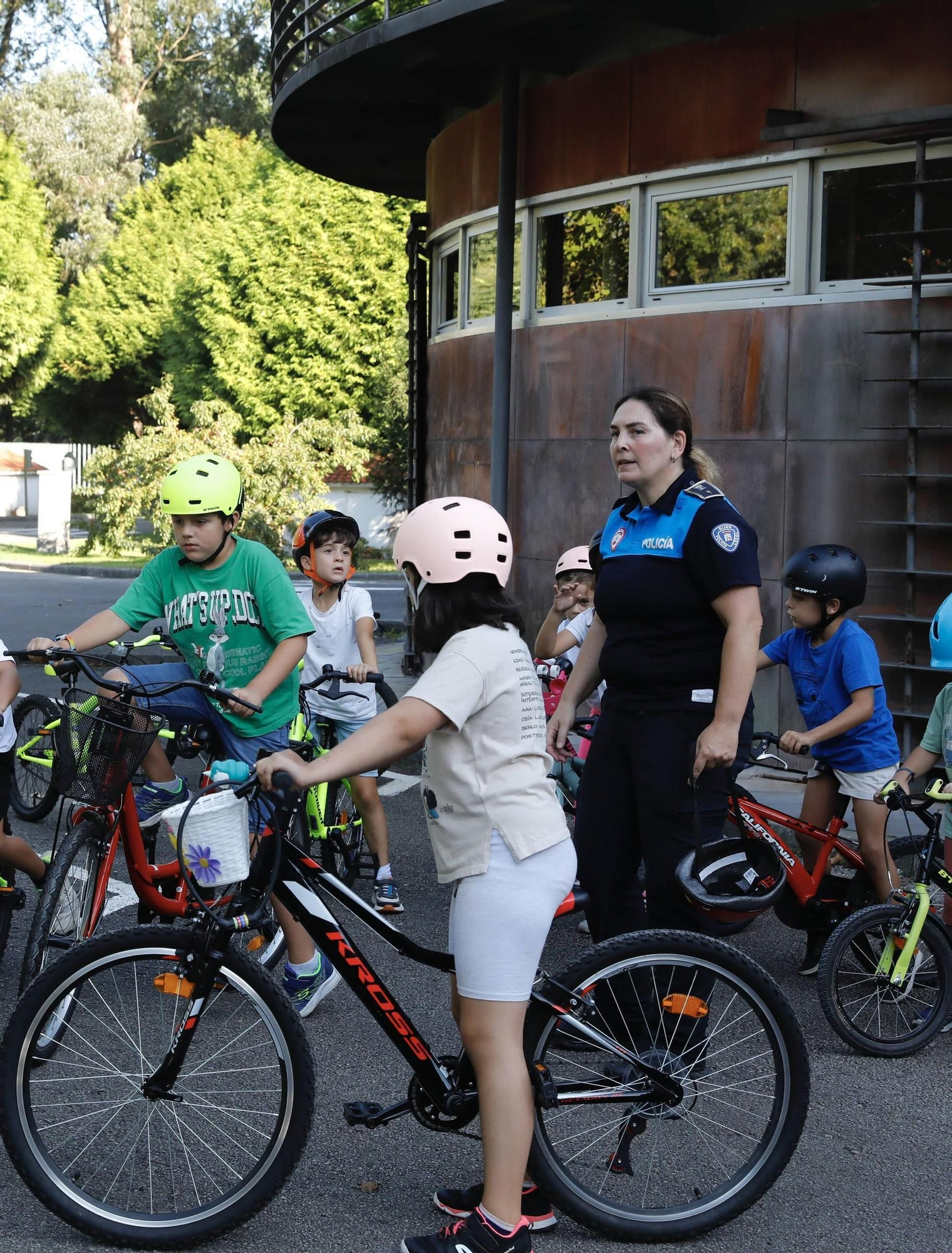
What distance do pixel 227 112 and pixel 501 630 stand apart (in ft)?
190

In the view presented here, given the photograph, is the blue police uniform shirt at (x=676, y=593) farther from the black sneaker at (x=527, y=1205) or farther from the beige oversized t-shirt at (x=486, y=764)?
the black sneaker at (x=527, y=1205)

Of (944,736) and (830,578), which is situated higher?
(830,578)

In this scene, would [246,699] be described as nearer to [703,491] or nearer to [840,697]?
[703,491]

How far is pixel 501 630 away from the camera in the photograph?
3225 mm

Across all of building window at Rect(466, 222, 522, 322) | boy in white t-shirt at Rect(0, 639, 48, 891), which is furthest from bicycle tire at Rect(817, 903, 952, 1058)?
building window at Rect(466, 222, 522, 322)

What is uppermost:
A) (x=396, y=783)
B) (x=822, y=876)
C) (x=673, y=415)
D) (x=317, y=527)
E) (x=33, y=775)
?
(x=673, y=415)

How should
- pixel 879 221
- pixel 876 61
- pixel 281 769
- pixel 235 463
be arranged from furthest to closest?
pixel 235 463
pixel 879 221
pixel 876 61
pixel 281 769

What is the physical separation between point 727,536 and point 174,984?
1.85 meters

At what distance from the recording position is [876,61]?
27.5ft

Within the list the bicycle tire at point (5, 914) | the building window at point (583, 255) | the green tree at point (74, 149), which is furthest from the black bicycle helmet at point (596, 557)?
the green tree at point (74, 149)

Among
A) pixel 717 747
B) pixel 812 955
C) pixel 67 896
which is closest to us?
pixel 717 747

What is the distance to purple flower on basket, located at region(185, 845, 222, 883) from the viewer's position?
3.22 meters

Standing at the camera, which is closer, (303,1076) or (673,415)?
(303,1076)

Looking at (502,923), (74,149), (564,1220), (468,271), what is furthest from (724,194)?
(74,149)
